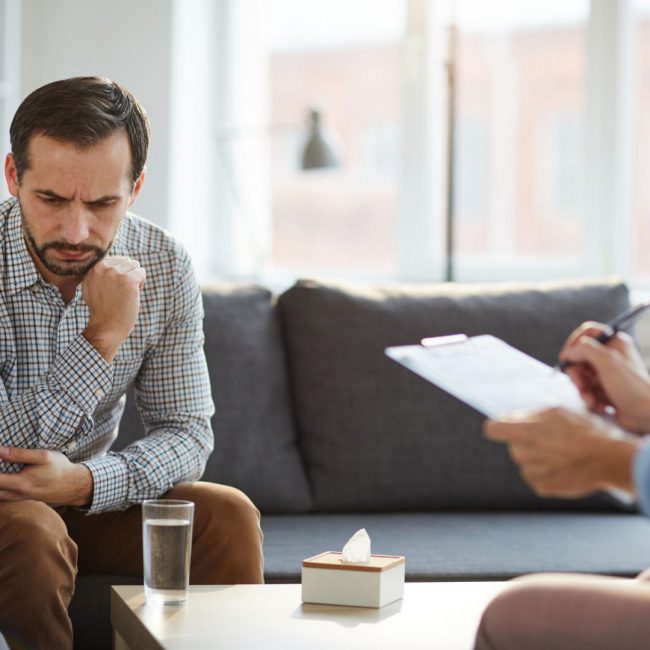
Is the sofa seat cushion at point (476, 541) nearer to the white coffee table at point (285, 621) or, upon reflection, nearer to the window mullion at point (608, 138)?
the white coffee table at point (285, 621)

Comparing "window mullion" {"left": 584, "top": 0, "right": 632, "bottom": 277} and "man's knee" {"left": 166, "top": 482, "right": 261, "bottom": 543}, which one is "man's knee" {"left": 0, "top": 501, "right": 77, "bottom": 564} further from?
"window mullion" {"left": 584, "top": 0, "right": 632, "bottom": 277}

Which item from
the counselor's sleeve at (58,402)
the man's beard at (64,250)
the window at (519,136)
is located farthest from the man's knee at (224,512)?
the window at (519,136)

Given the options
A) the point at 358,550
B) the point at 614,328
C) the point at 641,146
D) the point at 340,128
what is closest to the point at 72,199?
the point at 358,550

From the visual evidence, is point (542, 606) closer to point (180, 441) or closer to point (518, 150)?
point (180, 441)

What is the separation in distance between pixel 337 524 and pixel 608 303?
864 millimetres

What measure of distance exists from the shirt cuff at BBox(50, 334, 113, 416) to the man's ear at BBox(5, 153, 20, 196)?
28 cm

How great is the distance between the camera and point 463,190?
3955 mm

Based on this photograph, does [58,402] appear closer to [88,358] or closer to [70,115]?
[88,358]

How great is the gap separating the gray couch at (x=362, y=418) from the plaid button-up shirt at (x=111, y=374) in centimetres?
39

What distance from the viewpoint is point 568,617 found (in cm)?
123

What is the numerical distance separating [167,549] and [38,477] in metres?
0.34

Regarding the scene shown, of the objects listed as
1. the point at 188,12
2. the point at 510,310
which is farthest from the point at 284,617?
the point at 188,12

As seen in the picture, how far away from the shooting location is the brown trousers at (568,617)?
1.21 meters

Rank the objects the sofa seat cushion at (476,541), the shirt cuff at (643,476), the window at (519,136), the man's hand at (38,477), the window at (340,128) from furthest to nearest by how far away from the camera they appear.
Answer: the window at (340,128)
the window at (519,136)
the sofa seat cushion at (476,541)
the man's hand at (38,477)
the shirt cuff at (643,476)
